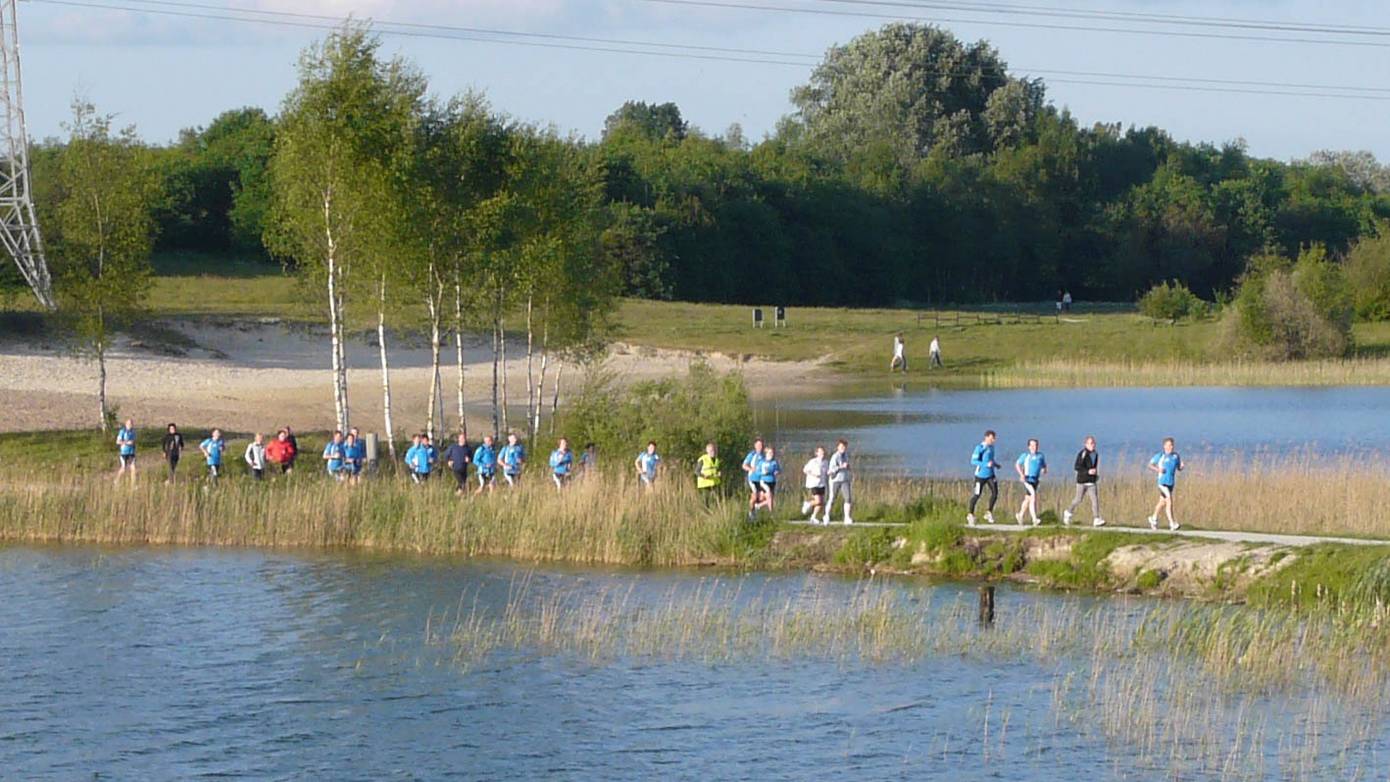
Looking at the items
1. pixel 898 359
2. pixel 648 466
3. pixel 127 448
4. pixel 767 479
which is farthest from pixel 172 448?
pixel 898 359

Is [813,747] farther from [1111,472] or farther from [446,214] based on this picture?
[446,214]

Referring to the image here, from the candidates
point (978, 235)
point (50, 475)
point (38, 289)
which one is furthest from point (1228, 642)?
point (978, 235)

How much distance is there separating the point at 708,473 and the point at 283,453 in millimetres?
9580

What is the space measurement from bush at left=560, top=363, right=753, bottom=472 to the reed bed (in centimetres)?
3521

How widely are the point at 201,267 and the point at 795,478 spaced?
54165 mm

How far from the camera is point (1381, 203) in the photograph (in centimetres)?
13388

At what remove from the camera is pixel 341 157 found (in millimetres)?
38125

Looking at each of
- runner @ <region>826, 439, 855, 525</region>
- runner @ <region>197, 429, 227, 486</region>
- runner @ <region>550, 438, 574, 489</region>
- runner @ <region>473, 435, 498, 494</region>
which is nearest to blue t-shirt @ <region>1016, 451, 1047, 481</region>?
runner @ <region>826, 439, 855, 525</region>

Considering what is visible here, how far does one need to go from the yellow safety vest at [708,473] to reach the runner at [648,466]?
83 centimetres

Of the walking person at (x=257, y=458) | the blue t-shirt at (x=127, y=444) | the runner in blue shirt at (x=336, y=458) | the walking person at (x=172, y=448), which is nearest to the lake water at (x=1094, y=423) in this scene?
the runner in blue shirt at (x=336, y=458)

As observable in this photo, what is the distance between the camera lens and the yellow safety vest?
31.4 meters

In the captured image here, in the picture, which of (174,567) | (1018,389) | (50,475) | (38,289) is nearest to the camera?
(174,567)

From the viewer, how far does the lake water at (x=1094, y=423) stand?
139 feet

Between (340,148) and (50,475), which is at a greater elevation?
(340,148)
